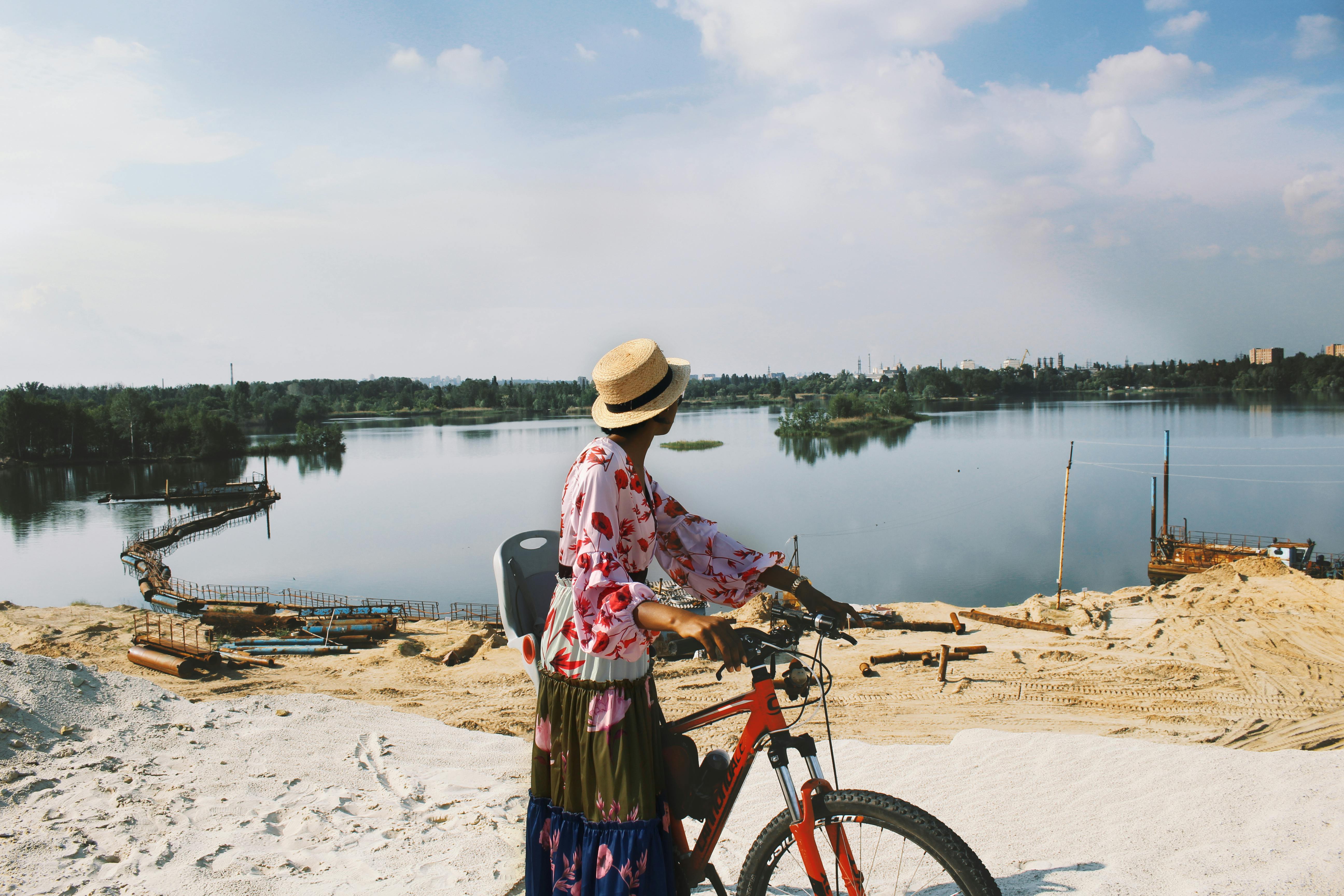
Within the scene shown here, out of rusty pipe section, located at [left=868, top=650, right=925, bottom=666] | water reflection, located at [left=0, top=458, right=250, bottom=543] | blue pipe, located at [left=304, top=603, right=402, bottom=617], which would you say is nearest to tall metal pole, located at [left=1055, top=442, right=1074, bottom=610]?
rusty pipe section, located at [left=868, top=650, right=925, bottom=666]

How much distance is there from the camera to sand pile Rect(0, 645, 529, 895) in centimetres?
275

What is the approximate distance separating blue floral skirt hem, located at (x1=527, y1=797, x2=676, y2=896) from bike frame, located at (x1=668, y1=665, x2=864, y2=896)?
0.12 meters

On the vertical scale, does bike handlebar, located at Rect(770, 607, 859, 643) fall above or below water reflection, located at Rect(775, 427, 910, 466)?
above

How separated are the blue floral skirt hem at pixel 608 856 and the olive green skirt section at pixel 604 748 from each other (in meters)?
0.03

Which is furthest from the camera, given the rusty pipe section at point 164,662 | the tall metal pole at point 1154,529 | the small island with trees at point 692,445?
the small island with trees at point 692,445

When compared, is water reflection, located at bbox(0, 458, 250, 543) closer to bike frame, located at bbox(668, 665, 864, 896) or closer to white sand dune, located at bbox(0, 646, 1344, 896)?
white sand dune, located at bbox(0, 646, 1344, 896)

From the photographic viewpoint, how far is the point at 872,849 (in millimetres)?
1828

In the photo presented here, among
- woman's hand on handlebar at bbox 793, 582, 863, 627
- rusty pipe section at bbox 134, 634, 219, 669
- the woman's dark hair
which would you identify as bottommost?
rusty pipe section at bbox 134, 634, 219, 669

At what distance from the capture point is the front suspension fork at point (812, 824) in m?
1.71

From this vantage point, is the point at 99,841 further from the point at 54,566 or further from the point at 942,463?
the point at 942,463

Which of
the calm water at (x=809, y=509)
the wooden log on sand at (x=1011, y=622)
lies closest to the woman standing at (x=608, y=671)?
the calm water at (x=809, y=509)

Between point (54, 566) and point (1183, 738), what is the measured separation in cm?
3824

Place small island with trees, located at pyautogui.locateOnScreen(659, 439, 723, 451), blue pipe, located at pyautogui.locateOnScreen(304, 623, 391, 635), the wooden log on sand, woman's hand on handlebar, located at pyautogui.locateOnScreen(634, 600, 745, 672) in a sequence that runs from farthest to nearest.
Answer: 1. small island with trees, located at pyautogui.locateOnScreen(659, 439, 723, 451)
2. blue pipe, located at pyautogui.locateOnScreen(304, 623, 391, 635)
3. the wooden log on sand
4. woman's hand on handlebar, located at pyautogui.locateOnScreen(634, 600, 745, 672)

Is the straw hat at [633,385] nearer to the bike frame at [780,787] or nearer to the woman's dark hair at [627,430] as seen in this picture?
the woman's dark hair at [627,430]
